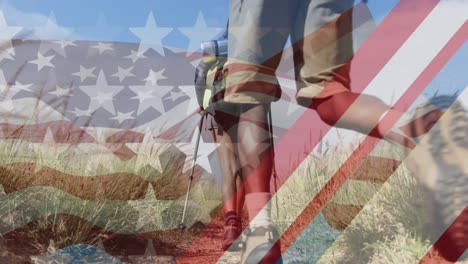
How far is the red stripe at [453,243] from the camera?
38.9 inches

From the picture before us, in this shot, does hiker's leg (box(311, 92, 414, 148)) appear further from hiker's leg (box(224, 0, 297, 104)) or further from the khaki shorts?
hiker's leg (box(224, 0, 297, 104))

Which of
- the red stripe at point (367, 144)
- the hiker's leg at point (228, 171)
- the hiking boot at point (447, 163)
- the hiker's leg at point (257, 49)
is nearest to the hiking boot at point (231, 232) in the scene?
the hiker's leg at point (228, 171)

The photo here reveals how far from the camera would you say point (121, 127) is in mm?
2965

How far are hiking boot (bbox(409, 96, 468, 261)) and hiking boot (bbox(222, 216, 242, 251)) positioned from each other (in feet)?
2.31

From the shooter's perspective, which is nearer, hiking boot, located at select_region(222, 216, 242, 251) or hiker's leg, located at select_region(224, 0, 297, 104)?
hiker's leg, located at select_region(224, 0, 297, 104)

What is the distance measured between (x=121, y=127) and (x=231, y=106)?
69.5 inches

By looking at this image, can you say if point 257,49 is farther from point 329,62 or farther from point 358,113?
point 358,113

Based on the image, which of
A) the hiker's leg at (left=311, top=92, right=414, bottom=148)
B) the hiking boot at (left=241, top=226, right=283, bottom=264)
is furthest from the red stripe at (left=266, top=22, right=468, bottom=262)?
the hiking boot at (left=241, top=226, right=283, bottom=264)

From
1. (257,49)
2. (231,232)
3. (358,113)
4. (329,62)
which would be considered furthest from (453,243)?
(231,232)

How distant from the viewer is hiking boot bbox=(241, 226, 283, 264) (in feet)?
3.63

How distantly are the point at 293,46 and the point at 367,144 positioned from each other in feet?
2.33

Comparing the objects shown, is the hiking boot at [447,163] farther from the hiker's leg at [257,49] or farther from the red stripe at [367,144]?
the hiker's leg at [257,49]

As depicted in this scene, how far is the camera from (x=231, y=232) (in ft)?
5.15

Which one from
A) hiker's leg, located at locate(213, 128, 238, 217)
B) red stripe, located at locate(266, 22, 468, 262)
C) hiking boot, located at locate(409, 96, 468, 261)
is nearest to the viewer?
hiking boot, located at locate(409, 96, 468, 261)
